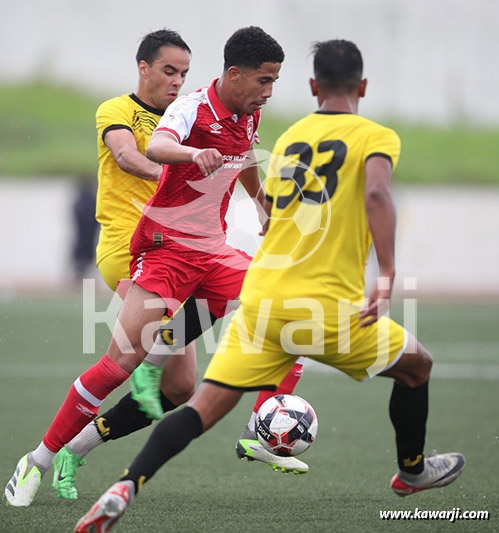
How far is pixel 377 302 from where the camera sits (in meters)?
4.07

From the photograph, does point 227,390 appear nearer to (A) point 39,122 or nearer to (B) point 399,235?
(B) point 399,235

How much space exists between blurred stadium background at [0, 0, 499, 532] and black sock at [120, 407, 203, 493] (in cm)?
63

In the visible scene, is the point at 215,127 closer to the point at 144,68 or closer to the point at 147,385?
the point at 144,68

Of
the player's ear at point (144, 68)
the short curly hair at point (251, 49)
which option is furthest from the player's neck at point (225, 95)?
the player's ear at point (144, 68)

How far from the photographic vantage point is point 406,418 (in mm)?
4586

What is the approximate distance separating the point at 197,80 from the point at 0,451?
842 inches

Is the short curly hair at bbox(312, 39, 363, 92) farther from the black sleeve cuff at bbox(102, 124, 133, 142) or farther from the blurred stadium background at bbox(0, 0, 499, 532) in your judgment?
the blurred stadium background at bbox(0, 0, 499, 532)

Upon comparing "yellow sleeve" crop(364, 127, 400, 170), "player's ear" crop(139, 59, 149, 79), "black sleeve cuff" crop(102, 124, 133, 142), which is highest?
"player's ear" crop(139, 59, 149, 79)

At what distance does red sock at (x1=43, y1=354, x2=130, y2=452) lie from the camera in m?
5.08

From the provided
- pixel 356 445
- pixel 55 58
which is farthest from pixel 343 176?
pixel 55 58

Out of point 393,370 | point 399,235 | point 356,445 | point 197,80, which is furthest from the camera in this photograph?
point 197,80

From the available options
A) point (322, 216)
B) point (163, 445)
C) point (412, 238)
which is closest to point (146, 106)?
point (322, 216)

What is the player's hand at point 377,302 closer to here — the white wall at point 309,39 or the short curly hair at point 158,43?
the short curly hair at point 158,43

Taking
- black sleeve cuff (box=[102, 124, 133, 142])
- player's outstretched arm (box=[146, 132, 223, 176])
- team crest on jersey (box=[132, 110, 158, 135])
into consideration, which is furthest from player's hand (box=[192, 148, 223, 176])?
team crest on jersey (box=[132, 110, 158, 135])
